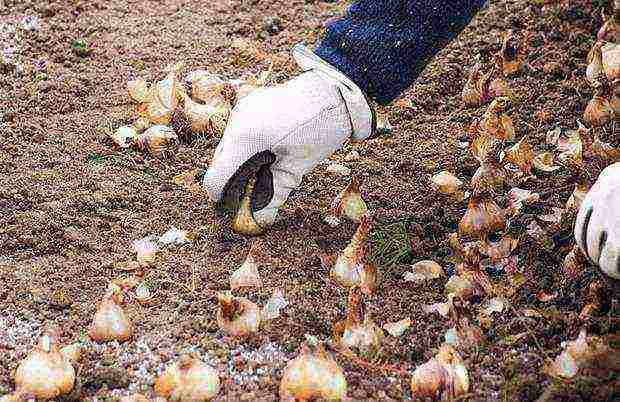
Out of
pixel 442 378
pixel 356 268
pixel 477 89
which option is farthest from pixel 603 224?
pixel 477 89

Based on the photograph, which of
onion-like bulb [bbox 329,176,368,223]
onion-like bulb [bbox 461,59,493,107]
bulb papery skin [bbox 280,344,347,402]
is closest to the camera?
bulb papery skin [bbox 280,344,347,402]

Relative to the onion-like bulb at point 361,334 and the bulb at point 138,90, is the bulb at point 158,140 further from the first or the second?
the onion-like bulb at point 361,334

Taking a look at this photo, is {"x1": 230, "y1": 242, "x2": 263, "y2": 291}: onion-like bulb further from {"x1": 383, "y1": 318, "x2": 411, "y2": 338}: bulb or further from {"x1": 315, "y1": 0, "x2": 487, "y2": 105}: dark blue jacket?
{"x1": 315, "y1": 0, "x2": 487, "y2": 105}: dark blue jacket

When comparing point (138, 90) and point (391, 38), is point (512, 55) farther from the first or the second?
point (138, 90)

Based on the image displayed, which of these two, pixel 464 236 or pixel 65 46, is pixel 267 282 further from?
pixel 65 46

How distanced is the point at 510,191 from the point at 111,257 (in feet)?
2.39

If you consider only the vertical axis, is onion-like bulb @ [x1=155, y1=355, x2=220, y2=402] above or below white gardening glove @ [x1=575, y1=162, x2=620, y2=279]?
below

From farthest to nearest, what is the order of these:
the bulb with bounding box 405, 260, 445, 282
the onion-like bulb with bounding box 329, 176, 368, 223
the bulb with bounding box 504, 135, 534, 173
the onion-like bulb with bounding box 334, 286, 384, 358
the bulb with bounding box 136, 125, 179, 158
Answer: the bulb with bounding box 136, 125, 179, 158, the bulb with bounding box 504, 135, 534, 173, the onion-like bulb with bounding box 329, 176, 368, 223, the bulb with bounding box 405, 260, 445, 282, the onion-like bulb with bounding box 334, 286, 384, 358

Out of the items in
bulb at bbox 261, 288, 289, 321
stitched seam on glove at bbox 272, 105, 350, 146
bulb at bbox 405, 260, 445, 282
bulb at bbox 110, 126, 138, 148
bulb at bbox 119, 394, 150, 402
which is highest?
stitched seam on glove at bbox 272, 105, 350, 146

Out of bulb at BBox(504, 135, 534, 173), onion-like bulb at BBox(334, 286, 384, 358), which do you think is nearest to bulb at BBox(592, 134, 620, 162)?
bulb at BBox(504, 135, 534, 173)

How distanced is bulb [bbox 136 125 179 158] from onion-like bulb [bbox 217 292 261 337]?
617mm

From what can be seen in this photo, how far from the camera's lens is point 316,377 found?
136cm

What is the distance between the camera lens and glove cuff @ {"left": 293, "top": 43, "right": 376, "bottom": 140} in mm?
1748

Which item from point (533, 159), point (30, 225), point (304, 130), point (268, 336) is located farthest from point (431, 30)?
point (30, 225)
